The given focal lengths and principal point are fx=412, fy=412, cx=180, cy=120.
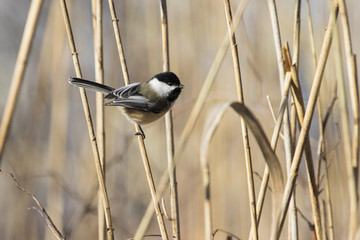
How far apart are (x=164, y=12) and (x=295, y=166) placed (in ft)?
2.00

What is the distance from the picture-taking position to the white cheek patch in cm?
160

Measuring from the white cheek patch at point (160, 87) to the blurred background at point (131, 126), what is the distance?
0.39 m

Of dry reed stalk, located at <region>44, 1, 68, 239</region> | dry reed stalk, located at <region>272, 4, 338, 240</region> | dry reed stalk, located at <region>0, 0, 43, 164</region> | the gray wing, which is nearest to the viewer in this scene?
dry reed stalk, located at <region>0, 0, 43, 164</region>

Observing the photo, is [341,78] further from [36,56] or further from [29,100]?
[36,56]

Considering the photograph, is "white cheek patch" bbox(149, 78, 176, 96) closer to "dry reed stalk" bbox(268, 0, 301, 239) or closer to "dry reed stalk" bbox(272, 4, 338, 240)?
"dry reed stalk" bbox(268, 0, 301, 239)

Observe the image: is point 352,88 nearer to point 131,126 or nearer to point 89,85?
point 89,85

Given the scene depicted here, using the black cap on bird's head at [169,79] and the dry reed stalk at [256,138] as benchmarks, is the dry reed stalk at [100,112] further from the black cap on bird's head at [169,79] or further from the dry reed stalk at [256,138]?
the dry reed stalk at [256,138]

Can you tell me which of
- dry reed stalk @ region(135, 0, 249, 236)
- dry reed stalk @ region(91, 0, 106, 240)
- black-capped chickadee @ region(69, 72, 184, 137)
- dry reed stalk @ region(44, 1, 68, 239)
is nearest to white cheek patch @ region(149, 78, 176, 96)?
black-capped chickadee @ region(69, 72, 184, 137)

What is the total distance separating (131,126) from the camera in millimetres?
2561

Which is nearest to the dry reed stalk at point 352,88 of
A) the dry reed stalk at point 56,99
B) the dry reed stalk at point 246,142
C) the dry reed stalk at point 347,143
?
the dry reed stalk at point 347,143

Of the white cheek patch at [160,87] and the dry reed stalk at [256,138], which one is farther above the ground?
the white cheek patch at [160,87]

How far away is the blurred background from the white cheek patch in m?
0.39

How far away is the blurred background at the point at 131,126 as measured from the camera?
1.99 meters

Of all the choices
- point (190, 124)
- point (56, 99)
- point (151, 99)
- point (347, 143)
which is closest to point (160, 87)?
point (151, 99)
